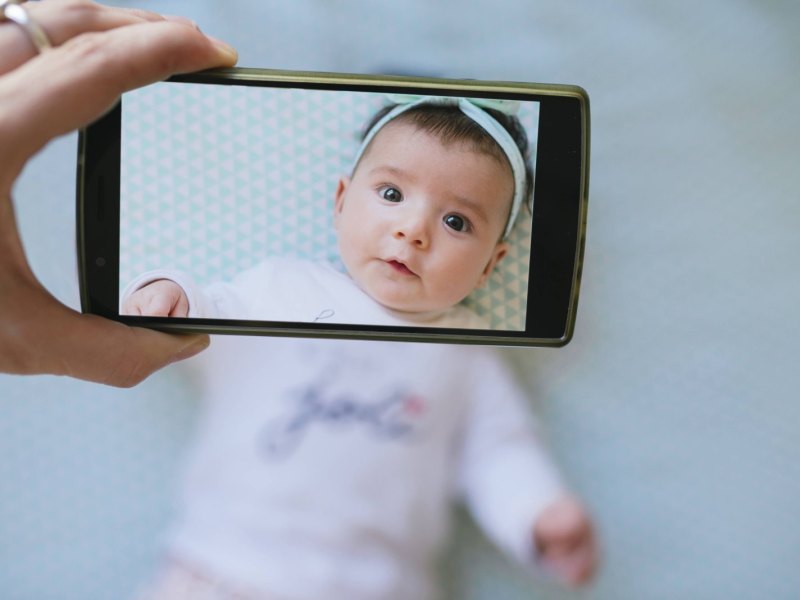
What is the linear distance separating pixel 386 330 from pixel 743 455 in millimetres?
446

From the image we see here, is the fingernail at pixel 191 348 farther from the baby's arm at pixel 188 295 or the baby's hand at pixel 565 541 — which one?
the baby's hand at pixel 565 541

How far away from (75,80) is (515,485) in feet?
1.56

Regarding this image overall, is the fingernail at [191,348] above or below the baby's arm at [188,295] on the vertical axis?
below

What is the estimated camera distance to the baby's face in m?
0.41

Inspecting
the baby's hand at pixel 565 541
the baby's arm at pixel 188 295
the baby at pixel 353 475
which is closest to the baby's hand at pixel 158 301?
the baby's arm at pixel 188 295

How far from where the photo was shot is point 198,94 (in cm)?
40

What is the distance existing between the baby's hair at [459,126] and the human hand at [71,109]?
0.10 metres

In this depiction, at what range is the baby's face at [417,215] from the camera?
0.41 m

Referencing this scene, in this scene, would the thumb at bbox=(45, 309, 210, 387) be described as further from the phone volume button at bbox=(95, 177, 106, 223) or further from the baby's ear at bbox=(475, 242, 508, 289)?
the baby's ear at bbox=(475, 242, 508, 289)

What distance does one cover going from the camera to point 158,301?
40 centimetres

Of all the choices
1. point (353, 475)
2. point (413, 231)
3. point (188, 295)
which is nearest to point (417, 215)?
point (413, 231)

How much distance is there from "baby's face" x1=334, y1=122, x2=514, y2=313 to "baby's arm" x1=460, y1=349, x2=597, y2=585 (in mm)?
260

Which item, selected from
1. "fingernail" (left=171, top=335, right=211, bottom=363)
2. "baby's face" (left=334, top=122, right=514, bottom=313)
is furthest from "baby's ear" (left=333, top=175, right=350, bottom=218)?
"fingernail" (left=171, top=335, right=211, bottom=363)

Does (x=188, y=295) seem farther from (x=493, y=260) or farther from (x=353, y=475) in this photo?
(x=353, y=475)
